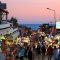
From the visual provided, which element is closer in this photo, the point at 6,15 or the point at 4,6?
the point at 6,15

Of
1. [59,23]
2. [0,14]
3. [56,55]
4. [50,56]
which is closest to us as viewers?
[56,55]

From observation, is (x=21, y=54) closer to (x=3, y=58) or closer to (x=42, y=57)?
(x=42, y=57)

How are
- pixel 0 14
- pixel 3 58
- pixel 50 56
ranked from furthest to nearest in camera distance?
pixel 0 14, pixel 50 56, pixel 3 58

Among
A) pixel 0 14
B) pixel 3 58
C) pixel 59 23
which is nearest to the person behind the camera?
pixel 3 58

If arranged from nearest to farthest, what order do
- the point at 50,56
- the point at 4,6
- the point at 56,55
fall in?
1. the point at 56,55
2. the point at 50,56
3. the point at 4,6

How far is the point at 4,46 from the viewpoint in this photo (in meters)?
23.4

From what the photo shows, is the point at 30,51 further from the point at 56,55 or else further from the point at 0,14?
the point at 0,14

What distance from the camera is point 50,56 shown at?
2512cm

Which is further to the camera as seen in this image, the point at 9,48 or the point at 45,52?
the point at 45,52

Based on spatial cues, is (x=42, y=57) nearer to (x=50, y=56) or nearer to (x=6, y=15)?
(x=50, y=56)

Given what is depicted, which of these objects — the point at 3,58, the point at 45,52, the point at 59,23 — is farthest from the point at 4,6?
the point at 3,58

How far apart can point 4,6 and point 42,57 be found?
80.1 metres

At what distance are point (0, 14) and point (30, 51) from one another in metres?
67.7

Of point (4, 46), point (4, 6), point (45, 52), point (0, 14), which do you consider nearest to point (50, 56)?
point (45, 52)
